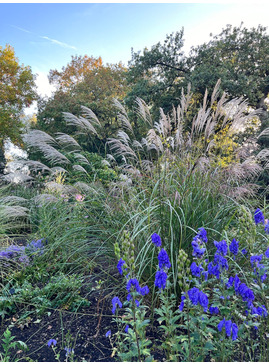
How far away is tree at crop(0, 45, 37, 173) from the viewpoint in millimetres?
14605

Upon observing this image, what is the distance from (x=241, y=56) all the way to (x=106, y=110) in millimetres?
7279

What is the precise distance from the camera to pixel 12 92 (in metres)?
15.4

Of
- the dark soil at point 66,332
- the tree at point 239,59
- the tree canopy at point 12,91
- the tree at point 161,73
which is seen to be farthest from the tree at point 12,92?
the dark soil at point 66,332

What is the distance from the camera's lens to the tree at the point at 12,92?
47.9ft

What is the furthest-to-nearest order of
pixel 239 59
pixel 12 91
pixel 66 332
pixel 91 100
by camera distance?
pixel 91 100, pixel 12 91, pixel 239 59, pixel 66 332

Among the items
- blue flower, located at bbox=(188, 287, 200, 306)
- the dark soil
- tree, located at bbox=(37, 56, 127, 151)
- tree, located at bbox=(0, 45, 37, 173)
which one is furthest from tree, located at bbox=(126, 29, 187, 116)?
blue flower, located at bbox=(188, 287, 200, 306)

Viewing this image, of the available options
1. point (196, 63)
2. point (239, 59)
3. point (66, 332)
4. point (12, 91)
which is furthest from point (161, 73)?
point (66, 332)

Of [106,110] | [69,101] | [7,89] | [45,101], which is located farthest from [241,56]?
[7,89]

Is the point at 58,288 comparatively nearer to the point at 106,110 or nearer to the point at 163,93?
the point at 163,93

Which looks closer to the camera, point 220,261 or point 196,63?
point 220,261

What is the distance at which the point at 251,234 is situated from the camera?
1.60 metres

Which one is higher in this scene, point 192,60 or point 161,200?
point 192,60

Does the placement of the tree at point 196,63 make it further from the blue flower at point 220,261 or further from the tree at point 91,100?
the blue flower at point 220,261

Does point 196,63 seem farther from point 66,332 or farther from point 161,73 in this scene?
point 66,332
